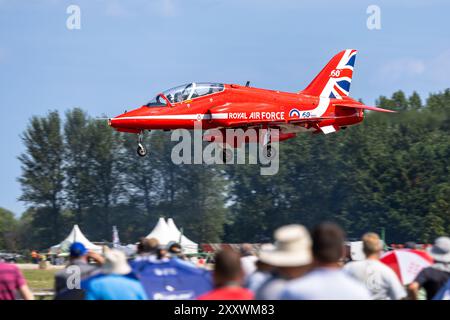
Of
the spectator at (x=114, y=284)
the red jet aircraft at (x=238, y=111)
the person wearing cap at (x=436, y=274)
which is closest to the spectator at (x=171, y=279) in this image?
the spectator at (x=114, y=284)

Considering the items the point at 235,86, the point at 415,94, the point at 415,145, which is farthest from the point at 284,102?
the point at 415,94

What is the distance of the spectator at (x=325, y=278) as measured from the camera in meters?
6.48

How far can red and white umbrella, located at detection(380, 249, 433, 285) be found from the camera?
10484 mm

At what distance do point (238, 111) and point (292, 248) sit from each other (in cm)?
2441

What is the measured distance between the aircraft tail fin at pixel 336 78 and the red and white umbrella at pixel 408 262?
963 inches

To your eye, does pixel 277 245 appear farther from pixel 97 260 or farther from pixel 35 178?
pixel 35 178

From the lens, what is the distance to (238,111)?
31.2 m

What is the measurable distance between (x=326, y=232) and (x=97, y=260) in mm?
4829

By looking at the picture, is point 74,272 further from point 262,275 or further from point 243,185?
point 243,185

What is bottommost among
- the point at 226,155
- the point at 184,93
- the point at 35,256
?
the point at 35,256

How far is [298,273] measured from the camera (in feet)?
22.7

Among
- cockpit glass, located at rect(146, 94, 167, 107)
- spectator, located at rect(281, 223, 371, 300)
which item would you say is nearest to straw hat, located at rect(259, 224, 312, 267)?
spectator, located at rect(281, 223, 371, 300)

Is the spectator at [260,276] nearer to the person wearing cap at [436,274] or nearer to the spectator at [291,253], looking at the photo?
the spectator at [291,253]

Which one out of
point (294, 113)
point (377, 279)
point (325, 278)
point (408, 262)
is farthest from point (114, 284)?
point (294, 113)
